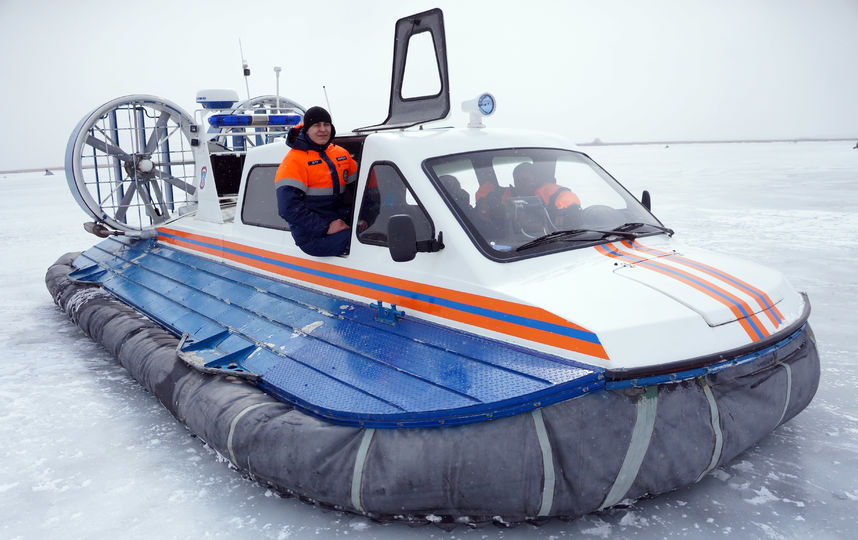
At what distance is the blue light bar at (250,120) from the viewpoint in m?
4.65

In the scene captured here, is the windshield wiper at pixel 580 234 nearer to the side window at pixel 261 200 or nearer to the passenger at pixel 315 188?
the passenger at pixel 315 188

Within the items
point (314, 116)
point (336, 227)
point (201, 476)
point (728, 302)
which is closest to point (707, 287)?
point (728, 302)

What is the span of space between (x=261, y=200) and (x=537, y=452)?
8.13 feet

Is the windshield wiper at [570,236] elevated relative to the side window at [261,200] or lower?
lower

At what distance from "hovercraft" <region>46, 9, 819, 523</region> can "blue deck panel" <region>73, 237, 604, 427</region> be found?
0.01 meters

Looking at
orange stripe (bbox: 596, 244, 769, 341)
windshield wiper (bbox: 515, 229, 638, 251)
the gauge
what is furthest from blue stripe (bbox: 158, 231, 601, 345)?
the gauge

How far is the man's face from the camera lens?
3136 mm

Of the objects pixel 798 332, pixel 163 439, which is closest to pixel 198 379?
pixel 163 439

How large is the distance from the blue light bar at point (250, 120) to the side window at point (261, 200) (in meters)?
0.91

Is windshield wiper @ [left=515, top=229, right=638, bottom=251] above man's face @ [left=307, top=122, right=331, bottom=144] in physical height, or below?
below

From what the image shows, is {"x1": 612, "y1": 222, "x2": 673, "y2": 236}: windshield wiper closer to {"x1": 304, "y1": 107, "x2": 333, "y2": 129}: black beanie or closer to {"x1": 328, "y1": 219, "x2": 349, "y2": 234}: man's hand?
{"x1": 328, "y1": 219, "x2": 349, "y2": 234}: man's hand

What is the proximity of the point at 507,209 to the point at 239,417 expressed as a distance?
1400 mm

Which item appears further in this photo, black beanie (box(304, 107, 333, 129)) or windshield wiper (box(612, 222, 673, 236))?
black beanie (box(304, 107, 333, 129))

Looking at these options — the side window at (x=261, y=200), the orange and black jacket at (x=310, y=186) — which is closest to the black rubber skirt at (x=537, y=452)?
the orange and black jacket at (x=310, y=186)
